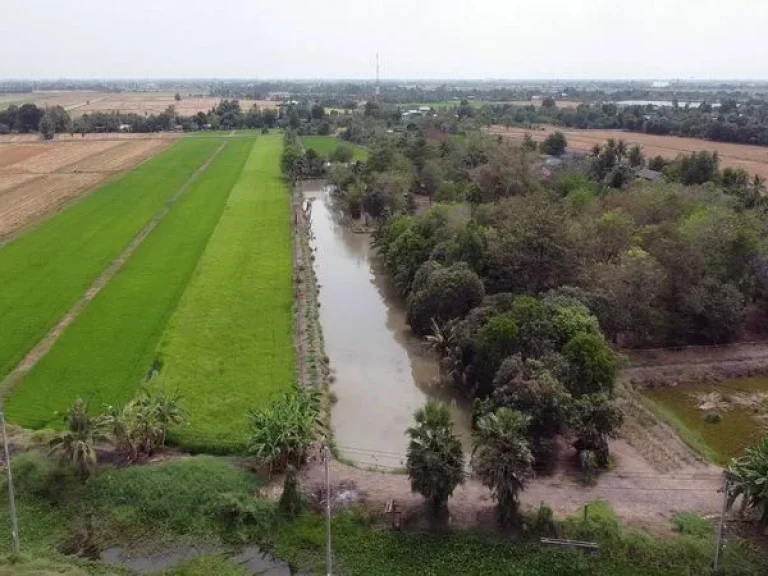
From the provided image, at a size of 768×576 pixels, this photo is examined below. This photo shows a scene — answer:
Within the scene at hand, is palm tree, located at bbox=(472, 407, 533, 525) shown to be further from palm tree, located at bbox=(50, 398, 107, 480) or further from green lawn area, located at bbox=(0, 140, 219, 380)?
green lawn area, located at bbox=(0, 140, 219, 380)

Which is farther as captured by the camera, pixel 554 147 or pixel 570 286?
pixel 554 147

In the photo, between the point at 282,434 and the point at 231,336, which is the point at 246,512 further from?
the point at 231,336

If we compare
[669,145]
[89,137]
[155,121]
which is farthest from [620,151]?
[155,121]

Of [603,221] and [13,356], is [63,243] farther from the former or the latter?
[603,221]

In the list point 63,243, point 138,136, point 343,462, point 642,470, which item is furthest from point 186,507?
point 138,136

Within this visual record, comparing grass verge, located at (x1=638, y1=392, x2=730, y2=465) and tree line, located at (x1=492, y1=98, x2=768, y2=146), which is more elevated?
tree line, located at (x1=492, y1=98, x2=768, y2=146)

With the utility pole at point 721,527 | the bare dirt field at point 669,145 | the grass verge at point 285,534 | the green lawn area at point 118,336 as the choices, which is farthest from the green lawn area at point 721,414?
the bare dirt field at point 669,145

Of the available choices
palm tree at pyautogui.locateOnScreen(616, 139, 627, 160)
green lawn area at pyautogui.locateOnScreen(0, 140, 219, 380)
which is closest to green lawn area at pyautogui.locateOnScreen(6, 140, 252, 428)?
green lawn area at pyautogui.locateOnScreen(0, 140, 219, 380)
